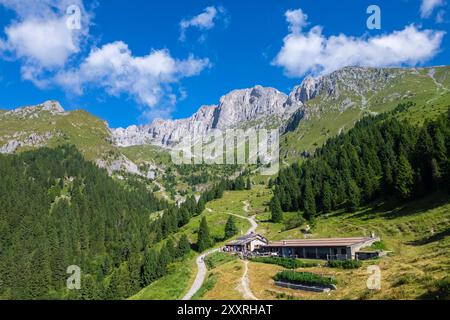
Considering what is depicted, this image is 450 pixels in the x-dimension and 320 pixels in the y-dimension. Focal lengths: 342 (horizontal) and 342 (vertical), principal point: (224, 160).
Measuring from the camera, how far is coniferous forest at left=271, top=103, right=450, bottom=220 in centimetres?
8169

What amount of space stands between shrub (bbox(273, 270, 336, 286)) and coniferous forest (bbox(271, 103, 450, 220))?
4563cm

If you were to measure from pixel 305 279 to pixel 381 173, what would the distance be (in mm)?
71540

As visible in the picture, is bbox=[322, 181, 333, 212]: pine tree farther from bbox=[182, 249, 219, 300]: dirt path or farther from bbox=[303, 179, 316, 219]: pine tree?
bbox=[182, 249, 219, 300]: dirt path

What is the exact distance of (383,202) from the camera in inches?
3593

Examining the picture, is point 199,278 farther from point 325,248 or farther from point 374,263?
point 374,263

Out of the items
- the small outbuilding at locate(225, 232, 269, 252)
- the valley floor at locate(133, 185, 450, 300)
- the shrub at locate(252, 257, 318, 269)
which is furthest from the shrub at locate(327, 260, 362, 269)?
the small outbuilding at locate(225, 232, 269, 252)

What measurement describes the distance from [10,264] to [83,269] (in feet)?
91.3

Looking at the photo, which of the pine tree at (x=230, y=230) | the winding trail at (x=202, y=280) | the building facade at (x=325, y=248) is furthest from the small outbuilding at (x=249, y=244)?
the pine tree at (x=230, y=230)

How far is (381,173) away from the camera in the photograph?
346 ft

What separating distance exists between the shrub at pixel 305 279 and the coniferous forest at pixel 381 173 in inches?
1797

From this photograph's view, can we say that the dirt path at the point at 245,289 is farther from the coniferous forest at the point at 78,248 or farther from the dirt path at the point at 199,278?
the coniferous forest at the point at 78,248

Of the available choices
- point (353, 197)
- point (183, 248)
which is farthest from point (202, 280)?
point (353, 197)
